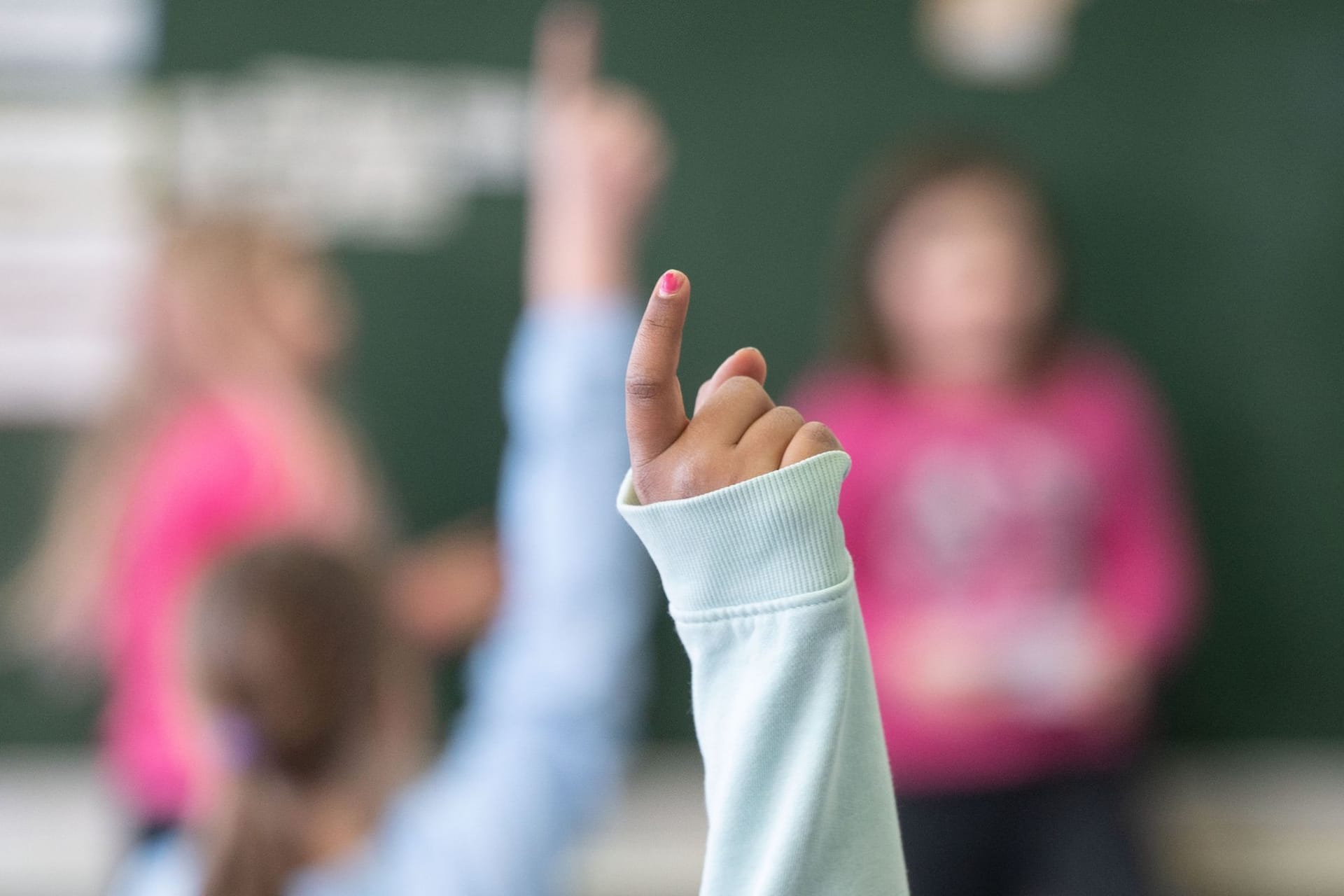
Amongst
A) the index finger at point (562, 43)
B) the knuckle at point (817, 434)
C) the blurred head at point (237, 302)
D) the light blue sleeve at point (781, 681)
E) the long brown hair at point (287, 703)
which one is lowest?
the long brown hair at point (287, 703)

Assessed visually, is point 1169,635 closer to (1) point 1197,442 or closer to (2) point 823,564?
(1) point 1197,442

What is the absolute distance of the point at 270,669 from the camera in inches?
30.7

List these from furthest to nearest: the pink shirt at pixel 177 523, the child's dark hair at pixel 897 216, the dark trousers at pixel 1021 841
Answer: the child's dark hair at pixel 897 216, the dark trousers at pixel 1021 841, the pink shirt at pixel 177 523

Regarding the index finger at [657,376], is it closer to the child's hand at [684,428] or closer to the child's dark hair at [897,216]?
the child's hand at [684,428]

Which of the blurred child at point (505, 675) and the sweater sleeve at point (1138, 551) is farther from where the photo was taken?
A: the sweater sleeve at point (1138, 551)

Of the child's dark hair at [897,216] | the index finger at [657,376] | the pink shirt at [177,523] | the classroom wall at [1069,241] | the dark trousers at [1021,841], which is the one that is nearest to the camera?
the index finger at [657,376]

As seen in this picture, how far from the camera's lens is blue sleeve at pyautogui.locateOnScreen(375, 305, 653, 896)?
2.59ft

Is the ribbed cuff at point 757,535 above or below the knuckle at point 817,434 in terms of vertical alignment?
below

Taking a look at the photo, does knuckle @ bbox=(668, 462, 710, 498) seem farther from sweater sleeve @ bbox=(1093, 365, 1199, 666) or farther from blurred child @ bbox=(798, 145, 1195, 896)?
sweater sleeve @ bbox=(1093, 365, 1199, 666)

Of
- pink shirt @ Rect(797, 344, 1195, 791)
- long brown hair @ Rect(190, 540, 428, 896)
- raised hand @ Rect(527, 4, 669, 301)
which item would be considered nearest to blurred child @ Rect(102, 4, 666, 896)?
long brown hair @ Rect(190, 540, 428, 896)

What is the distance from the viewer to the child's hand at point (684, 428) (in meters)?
0.36

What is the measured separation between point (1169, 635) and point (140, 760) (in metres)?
1.32

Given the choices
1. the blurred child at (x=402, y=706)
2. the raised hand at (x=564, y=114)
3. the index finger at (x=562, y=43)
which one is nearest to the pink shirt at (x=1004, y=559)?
the raised hand at (x=564, y=114)

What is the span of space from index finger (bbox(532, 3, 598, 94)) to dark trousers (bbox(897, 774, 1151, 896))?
3.55 ft
